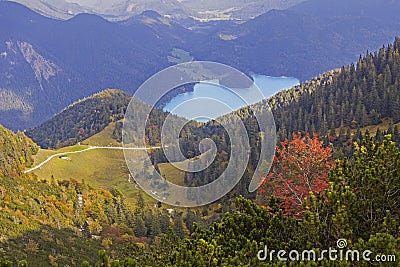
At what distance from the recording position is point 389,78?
117 meters

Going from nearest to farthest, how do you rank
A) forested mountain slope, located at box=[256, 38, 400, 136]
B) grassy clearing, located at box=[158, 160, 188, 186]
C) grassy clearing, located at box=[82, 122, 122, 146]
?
forested mountain slope, located at box=[256, 38, 400, 136]
grassy clearing, located at box=[158, 160, 188, 186]
grassy clearing, located at box=[82, 122, 122, 146]

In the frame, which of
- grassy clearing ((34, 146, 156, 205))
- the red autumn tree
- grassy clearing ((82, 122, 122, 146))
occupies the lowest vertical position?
the red autumn tree

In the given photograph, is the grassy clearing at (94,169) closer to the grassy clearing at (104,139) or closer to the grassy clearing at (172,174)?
the grassy clearing at (172,174)

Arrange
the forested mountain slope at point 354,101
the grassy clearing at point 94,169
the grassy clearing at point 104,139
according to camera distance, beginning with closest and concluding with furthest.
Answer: the forested mountain slope at point 354,101, the grassy clearing at point 94,169, the grassy clearing at point 104,139

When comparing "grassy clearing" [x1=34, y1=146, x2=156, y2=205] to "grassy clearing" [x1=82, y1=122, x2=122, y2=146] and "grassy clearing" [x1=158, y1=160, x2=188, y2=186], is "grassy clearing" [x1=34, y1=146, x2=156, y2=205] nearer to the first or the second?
"grassy clearing" [x1=158, y1=160, x2=188, y2=186]

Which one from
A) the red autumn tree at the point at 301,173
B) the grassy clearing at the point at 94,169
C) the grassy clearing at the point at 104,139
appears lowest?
the red autumn tree at the point at 301,173

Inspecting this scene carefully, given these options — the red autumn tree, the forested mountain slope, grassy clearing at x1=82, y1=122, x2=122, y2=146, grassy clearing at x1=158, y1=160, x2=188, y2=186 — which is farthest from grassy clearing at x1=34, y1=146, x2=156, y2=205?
the red autumn tree

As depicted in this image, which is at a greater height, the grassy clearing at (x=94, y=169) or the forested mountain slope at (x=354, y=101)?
the forested mountain slope at (x=354, y=101)

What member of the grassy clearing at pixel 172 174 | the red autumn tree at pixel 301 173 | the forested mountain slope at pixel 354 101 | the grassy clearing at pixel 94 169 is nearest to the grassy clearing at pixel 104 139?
the grassy clearing at pixel 94 169

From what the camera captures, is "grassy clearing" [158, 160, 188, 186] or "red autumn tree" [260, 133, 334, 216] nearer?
"red autumn tree" [260, 133, 334, 216]

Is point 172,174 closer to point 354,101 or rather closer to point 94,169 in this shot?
point 94,169

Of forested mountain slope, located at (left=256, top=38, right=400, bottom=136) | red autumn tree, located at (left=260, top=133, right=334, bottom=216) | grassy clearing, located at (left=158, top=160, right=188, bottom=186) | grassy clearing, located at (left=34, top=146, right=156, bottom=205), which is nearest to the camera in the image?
red autumn tree, located at (left=260, top=133, right=334, bottom=216)

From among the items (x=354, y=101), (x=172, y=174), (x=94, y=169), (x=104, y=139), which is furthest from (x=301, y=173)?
(x=104, y=139)

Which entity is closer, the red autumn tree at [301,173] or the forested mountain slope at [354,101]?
the red autumn tree at [301,173]
